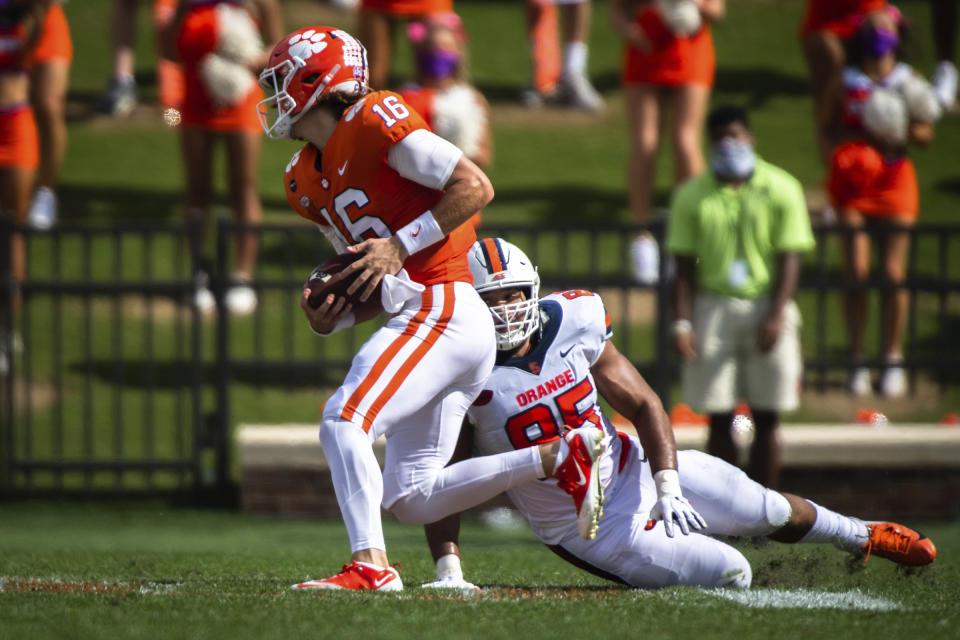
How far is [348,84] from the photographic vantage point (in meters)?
4.42

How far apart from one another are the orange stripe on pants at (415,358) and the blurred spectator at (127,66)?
5.90m

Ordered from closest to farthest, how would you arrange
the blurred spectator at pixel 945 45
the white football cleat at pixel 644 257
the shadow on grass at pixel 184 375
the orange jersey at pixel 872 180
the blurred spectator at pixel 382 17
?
the white football cleat at pixel 644 257 < the shadow on grass at pixel 184 375 < the orange jersey at pixel 872 180 < the blurred spectator at pixel 382 17 < the blurred spectator at pixel 945 45

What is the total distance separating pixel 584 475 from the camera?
414cm

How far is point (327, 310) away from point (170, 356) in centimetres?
521

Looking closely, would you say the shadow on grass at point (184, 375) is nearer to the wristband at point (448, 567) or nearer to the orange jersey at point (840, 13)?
the wristband at point (448, 567)

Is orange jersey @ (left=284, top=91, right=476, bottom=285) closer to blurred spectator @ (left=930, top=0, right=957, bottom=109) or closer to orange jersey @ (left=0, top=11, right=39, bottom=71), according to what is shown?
orange jersey @ (left=0, top=11, right=39, bottom=71)

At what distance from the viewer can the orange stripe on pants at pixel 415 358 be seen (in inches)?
163

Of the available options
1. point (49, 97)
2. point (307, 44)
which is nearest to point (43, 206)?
point (49, 97)

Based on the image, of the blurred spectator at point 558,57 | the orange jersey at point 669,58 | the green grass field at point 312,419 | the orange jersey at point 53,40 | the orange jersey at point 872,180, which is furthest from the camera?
the blurred spectator at point 558,57

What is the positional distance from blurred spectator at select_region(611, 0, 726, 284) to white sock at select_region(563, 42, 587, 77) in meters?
3.70

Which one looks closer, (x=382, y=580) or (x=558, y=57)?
(x=382, y=580)

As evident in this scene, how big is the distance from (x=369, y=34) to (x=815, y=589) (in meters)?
6.41

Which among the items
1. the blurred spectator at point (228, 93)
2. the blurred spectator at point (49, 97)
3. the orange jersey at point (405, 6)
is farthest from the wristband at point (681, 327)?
the blurred spectator at point (49, 97)

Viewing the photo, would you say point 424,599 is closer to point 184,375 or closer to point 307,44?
point 307,44
